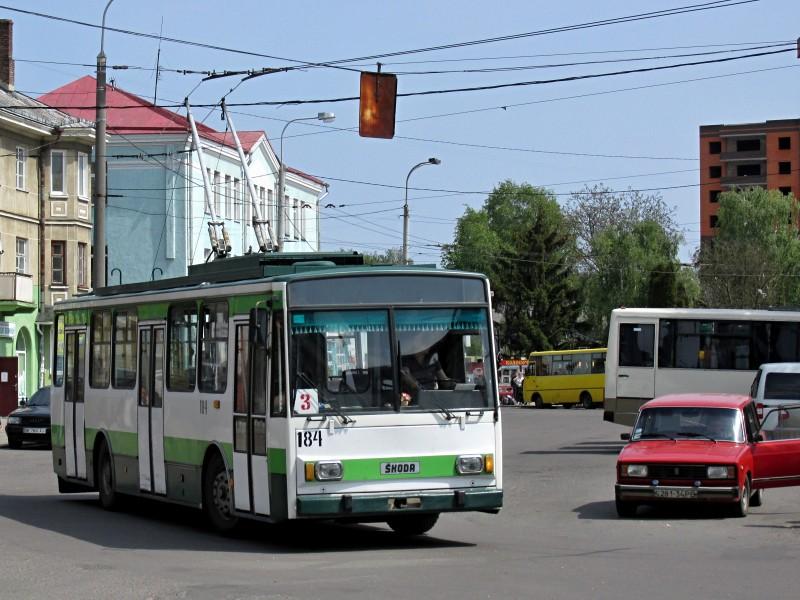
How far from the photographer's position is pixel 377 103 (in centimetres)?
2138

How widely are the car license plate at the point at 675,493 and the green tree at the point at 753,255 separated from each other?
6998 centimetres

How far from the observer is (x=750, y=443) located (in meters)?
18.2

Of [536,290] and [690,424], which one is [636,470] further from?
[536,290]

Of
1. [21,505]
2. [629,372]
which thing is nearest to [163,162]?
[629,372]

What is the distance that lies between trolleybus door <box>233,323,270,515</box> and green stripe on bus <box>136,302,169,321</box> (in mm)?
2347

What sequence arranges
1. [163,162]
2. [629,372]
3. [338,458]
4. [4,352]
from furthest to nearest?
[163,162], [4,352], [629,372], [338,458]

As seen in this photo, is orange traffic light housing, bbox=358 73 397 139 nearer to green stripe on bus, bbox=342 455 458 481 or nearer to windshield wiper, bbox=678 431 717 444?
windshield wiper, bbox=678 431 717 444

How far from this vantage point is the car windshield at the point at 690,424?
18250 mm

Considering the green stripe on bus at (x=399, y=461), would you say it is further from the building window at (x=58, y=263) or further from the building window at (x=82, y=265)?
the building window at (x=82, y=265)

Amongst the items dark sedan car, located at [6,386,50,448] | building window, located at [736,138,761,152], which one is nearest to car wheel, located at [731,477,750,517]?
dark sedan car, located at [6,386,50,448]

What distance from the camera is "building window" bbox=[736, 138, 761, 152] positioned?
140m

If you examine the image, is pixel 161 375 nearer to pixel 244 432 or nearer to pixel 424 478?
pixel 244 432

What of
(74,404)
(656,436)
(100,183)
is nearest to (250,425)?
(656,436)

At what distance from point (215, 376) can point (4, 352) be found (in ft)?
128
